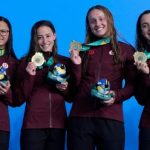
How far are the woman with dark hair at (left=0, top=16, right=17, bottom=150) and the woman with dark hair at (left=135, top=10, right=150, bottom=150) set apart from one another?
54 centimetres

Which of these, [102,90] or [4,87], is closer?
[102,90]

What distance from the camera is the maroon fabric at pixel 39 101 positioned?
65.5 inches

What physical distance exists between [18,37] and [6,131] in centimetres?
89

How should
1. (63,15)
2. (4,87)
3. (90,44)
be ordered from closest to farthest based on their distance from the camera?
(4,87) < (90,44) < (63,15)

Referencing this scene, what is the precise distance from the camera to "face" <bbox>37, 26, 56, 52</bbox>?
1.78m

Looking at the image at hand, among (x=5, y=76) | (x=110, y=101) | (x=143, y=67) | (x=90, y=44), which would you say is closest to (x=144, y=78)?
(x=143, y=67)

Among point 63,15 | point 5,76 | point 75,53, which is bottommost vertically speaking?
point 5,76

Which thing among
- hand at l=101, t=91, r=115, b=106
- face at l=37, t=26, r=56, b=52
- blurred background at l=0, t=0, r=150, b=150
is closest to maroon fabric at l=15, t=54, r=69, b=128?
face at l=37, t=26, r=56, b=52

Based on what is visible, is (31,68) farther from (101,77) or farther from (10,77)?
(101,77)

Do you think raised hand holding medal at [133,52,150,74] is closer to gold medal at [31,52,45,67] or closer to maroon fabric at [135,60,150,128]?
maroon fabric at [135,60,150,128]

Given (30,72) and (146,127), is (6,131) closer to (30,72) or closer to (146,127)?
(30,72)

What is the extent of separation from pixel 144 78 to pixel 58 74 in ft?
1.14

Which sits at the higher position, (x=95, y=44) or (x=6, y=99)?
(x=95, y=44)

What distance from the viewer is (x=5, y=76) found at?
1578 millimetres
